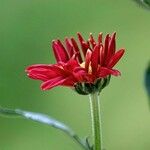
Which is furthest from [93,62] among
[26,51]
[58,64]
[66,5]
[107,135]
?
[66,5]

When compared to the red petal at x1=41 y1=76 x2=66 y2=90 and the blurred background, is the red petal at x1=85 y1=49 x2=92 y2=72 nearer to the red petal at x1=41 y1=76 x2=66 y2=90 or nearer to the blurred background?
the red petal at x1=41 y1=76 x2=66 y2=90

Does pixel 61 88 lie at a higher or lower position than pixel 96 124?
higher

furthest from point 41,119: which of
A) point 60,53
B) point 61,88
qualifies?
point 61,88

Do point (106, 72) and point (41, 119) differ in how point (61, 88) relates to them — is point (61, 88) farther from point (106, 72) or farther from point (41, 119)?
point (106, 72)

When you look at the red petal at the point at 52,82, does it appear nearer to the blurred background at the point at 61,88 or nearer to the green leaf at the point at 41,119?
the green leaf at the point at 41,119

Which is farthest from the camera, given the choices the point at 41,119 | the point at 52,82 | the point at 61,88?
the point at 61,88

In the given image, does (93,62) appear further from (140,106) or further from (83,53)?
(140,106)

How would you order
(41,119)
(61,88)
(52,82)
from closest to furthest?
(52,82) < (41,119) < (61,88)

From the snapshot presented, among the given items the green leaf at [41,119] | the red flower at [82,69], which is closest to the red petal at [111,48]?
the red flower at [82,69]
